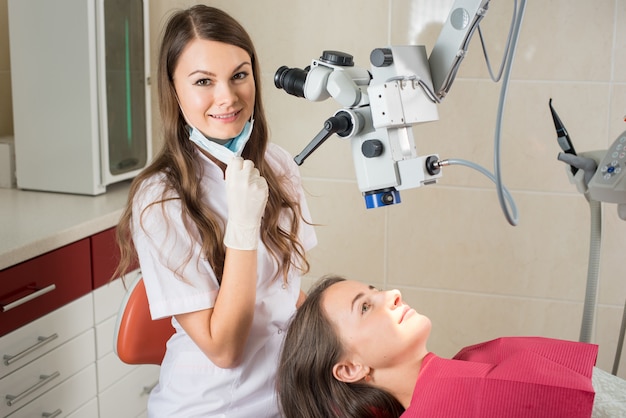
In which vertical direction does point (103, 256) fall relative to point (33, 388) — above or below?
above

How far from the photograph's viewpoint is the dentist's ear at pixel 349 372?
142cm

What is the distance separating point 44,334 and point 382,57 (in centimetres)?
134

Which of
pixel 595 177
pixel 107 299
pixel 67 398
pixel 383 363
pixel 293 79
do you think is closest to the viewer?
pixel 293 79

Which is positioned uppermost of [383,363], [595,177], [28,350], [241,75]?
[241,75]

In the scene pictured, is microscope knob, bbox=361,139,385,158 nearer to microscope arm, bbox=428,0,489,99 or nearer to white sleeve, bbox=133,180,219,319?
microscope arm, bbox=428,0,489,99

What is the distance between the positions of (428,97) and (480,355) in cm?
59

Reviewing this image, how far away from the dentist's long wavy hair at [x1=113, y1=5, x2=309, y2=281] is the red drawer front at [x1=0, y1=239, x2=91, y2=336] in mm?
372

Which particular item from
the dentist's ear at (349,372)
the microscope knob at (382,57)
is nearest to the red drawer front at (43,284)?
the dentist's ear at (349,372)

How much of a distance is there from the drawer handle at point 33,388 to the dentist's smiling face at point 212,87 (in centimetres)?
89

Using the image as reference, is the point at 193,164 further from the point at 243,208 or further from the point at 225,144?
the point at 243,208

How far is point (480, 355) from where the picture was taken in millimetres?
1515

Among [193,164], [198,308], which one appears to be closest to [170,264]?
[198,308]

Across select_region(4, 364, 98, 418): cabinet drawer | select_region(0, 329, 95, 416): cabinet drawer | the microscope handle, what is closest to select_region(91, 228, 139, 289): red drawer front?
select_region(0, 329, 95, 416): cabinet drawer

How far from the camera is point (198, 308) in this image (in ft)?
4.96
